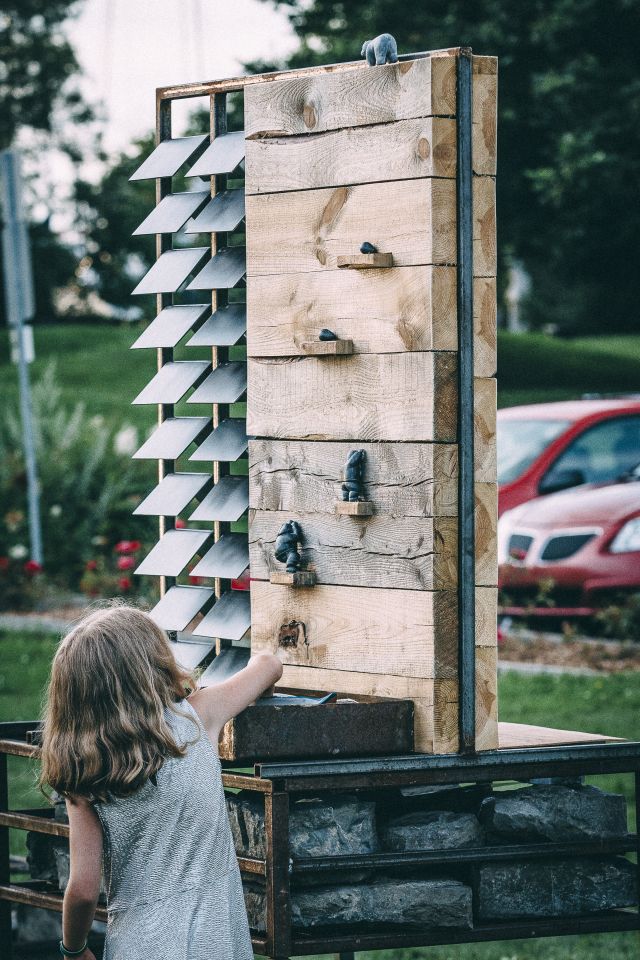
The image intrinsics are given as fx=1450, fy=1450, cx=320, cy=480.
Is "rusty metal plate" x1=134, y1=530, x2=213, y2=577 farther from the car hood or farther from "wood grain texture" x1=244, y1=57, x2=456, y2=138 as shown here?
the car hood

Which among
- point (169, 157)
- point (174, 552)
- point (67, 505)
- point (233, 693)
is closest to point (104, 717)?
point (233, 693)

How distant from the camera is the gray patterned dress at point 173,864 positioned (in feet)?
9.70

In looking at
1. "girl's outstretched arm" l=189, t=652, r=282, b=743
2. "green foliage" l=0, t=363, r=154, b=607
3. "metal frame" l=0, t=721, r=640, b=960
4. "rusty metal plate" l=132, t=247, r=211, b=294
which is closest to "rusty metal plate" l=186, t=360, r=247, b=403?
"rusty metal plate" l=132, t=247, r=211, b=294

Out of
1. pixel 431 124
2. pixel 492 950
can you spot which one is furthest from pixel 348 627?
pixel 492 950

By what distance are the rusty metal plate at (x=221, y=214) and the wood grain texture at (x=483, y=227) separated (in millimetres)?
782

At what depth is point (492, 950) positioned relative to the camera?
5.13m

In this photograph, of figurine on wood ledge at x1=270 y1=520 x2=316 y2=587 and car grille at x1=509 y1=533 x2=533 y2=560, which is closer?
figurine on wood ledge at x1=270 y1=520 x2=316 y2=587

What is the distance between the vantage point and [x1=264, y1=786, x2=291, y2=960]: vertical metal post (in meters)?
3.23

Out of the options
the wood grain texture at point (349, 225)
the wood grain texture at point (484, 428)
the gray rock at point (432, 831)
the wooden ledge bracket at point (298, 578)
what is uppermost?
the wood grain texture at point (349, 225)

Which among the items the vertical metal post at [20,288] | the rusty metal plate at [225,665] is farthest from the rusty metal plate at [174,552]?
the vertical metal post at [20,288]

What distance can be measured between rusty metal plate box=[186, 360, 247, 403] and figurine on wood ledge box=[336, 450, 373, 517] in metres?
0.53

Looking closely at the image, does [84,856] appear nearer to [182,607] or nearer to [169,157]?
[182,607]

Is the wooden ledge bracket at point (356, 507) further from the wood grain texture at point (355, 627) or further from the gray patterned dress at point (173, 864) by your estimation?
the gray patterned dress at point (173, 864)

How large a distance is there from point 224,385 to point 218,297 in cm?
26
